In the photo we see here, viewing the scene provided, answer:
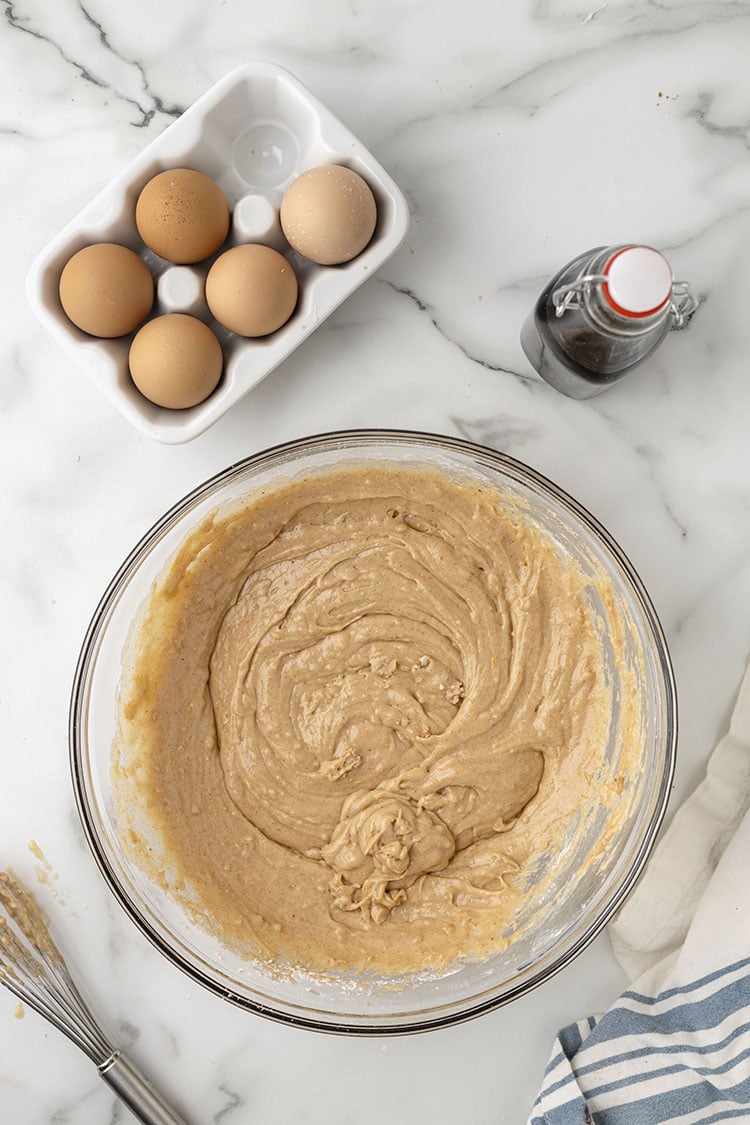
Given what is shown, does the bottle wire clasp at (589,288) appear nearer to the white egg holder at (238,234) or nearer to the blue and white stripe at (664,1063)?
the white egg holder at (238,234)

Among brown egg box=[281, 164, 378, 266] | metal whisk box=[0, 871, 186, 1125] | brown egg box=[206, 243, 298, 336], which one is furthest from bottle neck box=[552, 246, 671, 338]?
metal whisk box=[0, 871, 186, 1125]

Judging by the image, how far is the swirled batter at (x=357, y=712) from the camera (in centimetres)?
179

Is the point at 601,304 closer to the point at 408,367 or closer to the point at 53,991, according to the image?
the point at 408,367

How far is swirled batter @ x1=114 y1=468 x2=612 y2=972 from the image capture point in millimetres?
1792

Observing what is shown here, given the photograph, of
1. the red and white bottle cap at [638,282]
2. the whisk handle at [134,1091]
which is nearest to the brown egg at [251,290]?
the red and white bottle cap at [638,282]

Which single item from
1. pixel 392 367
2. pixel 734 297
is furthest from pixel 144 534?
pixel 734 297

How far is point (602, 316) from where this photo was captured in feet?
4.95

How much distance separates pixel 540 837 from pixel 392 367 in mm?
977

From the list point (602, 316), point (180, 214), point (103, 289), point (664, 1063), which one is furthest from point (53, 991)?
point (602, 316)

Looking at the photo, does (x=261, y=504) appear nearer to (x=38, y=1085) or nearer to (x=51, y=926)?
(x=51, y=926)

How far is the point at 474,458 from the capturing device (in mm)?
1672

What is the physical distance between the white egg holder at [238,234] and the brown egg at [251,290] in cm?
4

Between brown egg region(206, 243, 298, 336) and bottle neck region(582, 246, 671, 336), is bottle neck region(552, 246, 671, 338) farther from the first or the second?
brown egg region(206, 243, 298, 336)

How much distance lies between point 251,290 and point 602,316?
0.60m
